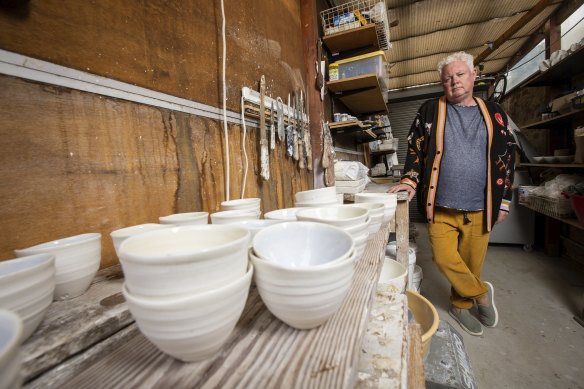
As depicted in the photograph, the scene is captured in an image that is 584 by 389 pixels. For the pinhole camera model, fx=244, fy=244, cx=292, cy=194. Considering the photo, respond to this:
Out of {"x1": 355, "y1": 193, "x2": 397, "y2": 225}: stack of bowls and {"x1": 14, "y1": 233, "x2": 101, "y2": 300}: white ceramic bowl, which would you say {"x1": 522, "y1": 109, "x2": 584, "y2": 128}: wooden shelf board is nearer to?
{"x1": 355, "y1": 193, "x2": 397, "y2": 225}: stack of bowls

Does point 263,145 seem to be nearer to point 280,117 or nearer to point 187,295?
point 280,117

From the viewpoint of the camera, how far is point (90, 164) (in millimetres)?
839

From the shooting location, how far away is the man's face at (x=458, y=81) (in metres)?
2.23

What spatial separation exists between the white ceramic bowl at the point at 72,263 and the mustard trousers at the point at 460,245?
2572 mm

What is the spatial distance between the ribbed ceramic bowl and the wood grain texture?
5cm

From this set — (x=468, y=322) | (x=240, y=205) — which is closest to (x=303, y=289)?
(x=240, y=205)

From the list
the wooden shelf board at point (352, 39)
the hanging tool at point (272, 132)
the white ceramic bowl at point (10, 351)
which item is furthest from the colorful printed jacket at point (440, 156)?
the white ceramic bowl at point (10, 351)

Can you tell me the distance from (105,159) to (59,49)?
0.35 meters

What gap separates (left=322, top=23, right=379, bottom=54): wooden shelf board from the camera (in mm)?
2858

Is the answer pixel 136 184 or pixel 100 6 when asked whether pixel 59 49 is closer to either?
pixel 100 6

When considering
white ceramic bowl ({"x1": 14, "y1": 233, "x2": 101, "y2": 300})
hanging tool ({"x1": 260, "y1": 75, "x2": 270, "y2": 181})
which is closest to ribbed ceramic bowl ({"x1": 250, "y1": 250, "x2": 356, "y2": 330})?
white ceramic bowl ({"x1": 14, "y1": 233, "x2": 101, "y2": 300})

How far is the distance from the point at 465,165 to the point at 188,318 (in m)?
2.56

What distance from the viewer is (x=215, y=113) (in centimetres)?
139

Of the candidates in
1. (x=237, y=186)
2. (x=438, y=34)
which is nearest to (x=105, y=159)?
(x=237, y=186)
